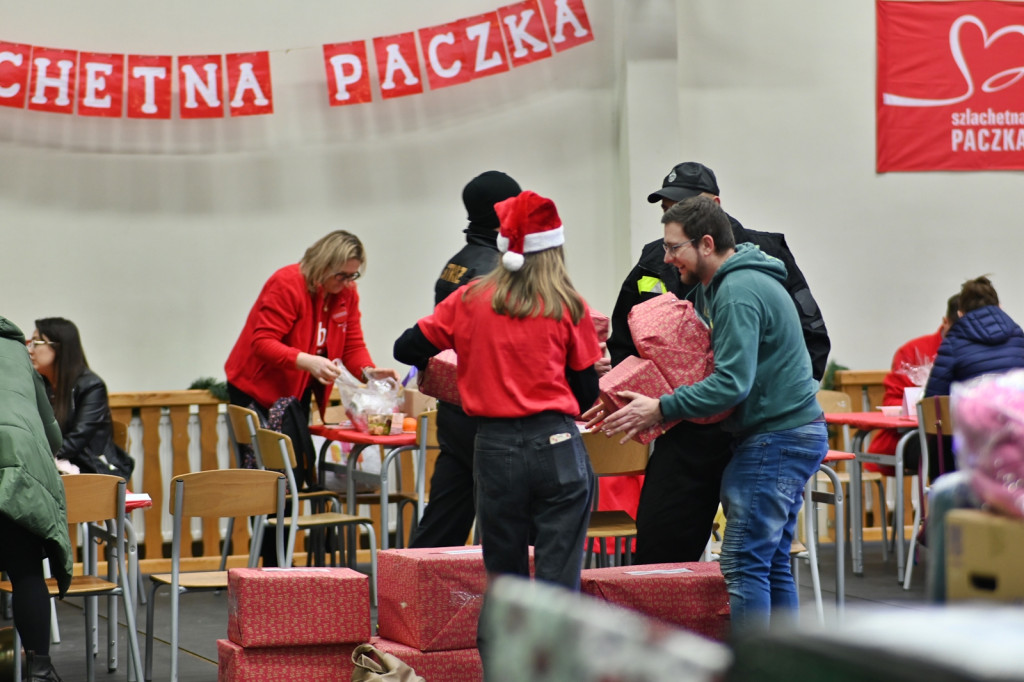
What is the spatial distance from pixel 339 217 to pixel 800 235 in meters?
2.89

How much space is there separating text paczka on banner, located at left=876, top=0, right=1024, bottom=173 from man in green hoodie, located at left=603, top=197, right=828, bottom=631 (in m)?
4.87

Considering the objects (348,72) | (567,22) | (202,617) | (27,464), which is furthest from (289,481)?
(567,22)

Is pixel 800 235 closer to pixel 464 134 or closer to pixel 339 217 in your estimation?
pixel 464 134

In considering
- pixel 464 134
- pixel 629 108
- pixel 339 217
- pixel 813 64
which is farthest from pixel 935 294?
pixel 339 217

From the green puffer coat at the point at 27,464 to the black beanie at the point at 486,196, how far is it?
1493 mm

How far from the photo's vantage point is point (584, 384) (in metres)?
3.12

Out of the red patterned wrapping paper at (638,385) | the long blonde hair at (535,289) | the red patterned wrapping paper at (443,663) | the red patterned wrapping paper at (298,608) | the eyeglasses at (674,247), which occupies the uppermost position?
the eyeglasses at (674,247)

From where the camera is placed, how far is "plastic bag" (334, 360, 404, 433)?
541 cm

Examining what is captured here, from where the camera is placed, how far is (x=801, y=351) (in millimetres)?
3158

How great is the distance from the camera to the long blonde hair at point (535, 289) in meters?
2.96

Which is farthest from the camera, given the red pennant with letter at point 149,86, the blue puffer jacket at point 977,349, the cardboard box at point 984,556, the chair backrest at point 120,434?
the red pennant with letter at point 149,86

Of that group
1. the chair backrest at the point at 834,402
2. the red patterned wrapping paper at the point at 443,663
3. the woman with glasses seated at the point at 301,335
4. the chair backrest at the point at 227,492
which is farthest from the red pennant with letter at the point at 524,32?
the red patterned wrapping paper at the point at 443,663

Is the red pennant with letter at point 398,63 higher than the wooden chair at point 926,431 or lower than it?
higher

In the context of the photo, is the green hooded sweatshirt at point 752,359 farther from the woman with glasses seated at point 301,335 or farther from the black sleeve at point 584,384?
the woman with glasses seated at point 301,335
